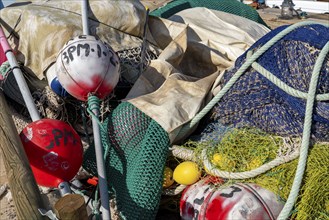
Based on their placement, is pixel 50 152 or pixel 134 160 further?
pixel 134 160

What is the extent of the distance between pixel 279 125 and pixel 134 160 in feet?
3.60

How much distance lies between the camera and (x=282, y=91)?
3.04m

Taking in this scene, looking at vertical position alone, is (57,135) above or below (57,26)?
below

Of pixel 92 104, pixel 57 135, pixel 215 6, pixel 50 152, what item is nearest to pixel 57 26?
pixel 92 104

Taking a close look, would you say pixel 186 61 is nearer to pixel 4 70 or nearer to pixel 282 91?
pixel 282 91

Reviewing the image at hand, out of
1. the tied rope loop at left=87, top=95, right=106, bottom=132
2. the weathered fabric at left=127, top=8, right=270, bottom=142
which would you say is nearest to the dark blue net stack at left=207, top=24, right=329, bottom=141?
the weathered fabric at left=127, top=8, right=270, bottom=142

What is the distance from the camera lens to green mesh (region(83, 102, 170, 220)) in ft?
9.52

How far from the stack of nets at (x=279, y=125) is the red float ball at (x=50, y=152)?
92 cm

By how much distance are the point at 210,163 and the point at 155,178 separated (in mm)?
405

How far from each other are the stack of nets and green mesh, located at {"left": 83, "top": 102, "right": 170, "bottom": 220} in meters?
0.33

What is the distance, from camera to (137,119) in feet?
10.8

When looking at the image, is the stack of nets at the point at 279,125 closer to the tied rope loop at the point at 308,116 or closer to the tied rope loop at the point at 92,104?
the tied rope loop at the point at 308,116

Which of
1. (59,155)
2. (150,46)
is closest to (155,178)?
(59,155)

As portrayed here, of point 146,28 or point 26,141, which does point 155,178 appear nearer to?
point 26,141
